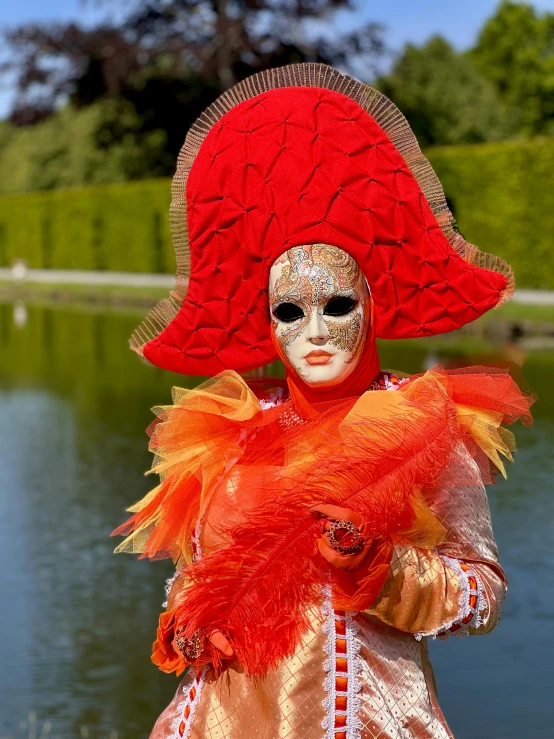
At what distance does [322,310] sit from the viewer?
2.12 metres

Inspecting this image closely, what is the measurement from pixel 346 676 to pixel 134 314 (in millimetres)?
22816

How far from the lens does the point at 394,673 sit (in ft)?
6.55

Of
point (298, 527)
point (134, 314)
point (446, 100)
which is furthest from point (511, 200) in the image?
point (446, 100)

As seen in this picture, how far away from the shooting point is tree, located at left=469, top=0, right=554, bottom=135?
37094 millimetres

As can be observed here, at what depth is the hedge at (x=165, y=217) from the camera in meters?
20.2

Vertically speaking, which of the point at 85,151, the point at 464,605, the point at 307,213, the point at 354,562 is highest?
the point at 85,151

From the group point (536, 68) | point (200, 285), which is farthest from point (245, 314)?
point (536, 68)

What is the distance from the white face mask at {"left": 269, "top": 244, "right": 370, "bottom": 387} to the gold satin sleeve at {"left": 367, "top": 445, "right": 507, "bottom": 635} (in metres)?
0.28

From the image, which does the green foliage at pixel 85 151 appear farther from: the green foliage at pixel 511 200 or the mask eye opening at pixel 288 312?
the mask eye opening at pixel 288 312

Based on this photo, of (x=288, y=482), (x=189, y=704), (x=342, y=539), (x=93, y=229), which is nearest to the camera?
(x=342, y=539)

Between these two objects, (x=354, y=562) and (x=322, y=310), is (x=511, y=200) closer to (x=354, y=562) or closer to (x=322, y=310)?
(x=322, y=310)

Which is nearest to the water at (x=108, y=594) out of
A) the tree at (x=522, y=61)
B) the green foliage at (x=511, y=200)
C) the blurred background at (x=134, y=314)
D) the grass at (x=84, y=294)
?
the blurred background at (x=134, y=314)

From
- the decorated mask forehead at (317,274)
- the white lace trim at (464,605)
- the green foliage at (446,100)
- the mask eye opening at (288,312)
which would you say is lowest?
the white lace trim at (464,605)

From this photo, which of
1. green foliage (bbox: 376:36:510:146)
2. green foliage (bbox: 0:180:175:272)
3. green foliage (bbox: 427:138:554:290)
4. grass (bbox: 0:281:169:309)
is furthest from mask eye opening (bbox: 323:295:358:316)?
green foliage (bbox: 376:36:510:146)
